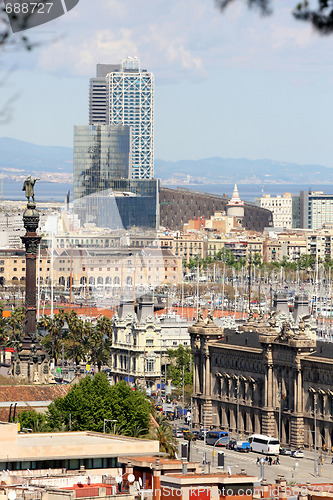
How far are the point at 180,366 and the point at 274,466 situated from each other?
44.9 meters

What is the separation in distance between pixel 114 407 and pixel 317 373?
84.9 ft

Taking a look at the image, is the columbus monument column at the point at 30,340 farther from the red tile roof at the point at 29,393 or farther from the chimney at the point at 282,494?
the chimney at the point at 282,494

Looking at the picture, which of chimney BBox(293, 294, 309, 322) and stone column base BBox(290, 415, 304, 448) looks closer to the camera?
stone column base BBox(290, 415, 304, 448)

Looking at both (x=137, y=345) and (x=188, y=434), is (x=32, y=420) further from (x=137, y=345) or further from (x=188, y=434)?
(x=137, y=345)

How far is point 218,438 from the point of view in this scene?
388 ft

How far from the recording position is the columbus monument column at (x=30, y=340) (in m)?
115

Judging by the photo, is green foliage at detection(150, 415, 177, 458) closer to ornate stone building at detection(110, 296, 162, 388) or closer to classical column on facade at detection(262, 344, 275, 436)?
classical column on facade at detection(262, 344, 275, 436)

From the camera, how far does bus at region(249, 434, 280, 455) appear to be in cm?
11081

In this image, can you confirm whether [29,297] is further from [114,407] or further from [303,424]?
[114,407]

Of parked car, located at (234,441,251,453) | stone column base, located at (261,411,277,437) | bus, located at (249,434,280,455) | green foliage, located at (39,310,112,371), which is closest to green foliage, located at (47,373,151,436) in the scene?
bus, located at (249,434,280,455)

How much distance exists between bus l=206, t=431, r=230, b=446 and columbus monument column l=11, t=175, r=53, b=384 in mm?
11616

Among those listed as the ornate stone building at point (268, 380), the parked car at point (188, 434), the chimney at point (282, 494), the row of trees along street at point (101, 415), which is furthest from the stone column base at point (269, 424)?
the chimney at point (282, 494)

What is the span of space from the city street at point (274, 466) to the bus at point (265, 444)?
1.61 feet

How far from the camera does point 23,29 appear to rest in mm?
32625
